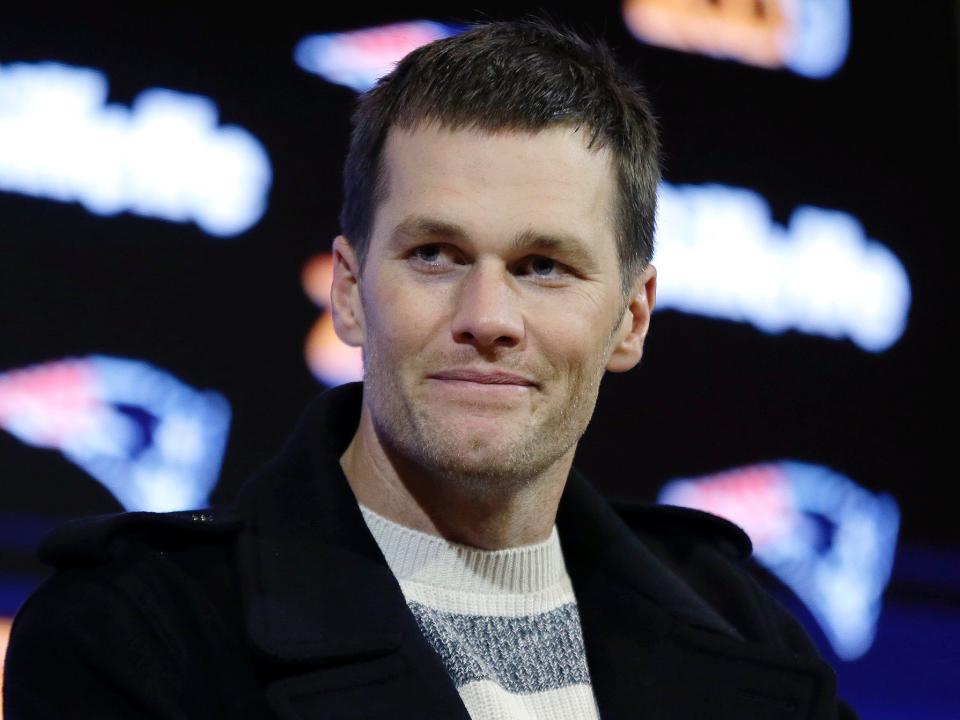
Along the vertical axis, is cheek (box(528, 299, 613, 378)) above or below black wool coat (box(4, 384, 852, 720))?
above

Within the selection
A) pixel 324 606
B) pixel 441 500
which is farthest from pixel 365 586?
pixel 441 500

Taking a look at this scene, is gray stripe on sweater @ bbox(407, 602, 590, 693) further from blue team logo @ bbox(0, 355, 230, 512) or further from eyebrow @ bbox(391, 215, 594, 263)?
blue team logo @ bbox(0, 355, 230, 512)

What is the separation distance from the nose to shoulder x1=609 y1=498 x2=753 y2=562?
0.57 meters

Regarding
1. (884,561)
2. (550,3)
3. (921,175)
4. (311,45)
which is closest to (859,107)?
(921,175)

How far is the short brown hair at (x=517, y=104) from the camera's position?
173 centimetres

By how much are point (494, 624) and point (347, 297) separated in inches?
17.3

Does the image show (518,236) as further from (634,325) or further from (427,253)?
(634,325)

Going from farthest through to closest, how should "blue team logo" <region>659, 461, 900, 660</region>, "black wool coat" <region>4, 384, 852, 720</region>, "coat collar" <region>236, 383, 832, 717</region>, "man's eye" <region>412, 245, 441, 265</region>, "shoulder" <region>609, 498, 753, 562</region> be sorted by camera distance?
"blue team logo" <region>659, 461, 900, 660</region>
"shoulder" <region>609, 498, 753, 562</region>
"man's eye" <region>412, 245, 441, 265</region>
"coat collar" <region>236, 383, 832, 717</region>
"black wool coat" <region>4, 384, 852, 720</region>

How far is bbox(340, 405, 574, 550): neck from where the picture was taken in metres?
1.73

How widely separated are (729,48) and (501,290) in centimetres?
169

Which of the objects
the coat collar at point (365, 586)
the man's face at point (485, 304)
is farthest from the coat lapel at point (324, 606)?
the man's face at point (485, 304)

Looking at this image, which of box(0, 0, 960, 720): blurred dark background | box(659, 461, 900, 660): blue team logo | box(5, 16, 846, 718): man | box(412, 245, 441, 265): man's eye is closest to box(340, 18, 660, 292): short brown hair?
box(5, 16, 846, 718): man

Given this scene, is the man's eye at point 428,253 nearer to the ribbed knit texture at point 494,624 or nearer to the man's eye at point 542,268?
the man's eye at point 542,268

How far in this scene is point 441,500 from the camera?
1.74 m
